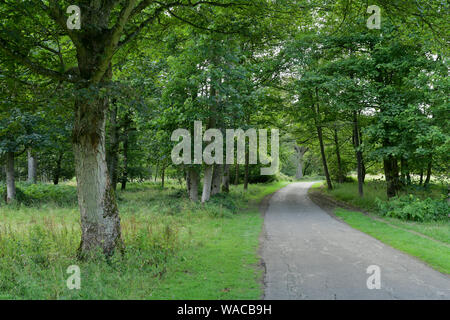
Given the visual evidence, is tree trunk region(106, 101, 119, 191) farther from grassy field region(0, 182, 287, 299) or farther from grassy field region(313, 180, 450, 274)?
grassy field region(313, 180, 450, 274)

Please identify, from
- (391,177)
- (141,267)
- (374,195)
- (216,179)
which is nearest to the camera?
(141,267)

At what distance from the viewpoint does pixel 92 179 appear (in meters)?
6.80

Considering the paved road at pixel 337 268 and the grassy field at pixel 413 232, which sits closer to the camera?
the paved road at pixel 337 268

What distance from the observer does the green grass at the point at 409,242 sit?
7502 millimetres

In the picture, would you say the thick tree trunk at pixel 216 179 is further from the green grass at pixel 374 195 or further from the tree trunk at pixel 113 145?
the green grass at pixel 374 195

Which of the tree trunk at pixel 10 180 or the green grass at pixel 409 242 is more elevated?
the tree trunk at pixel 10 180

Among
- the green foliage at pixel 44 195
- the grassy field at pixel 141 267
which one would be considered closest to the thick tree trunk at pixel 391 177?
the grassy field at pixel 141 267

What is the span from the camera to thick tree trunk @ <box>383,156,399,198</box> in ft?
57.3

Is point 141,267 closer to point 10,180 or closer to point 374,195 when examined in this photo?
point 10,180

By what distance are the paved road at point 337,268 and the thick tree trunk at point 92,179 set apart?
12.4 feet

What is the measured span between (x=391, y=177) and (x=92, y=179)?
16.6 meters

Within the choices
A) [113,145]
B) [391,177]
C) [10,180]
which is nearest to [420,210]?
[391,177]

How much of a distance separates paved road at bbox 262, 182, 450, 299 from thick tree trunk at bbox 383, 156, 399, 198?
24.5ft

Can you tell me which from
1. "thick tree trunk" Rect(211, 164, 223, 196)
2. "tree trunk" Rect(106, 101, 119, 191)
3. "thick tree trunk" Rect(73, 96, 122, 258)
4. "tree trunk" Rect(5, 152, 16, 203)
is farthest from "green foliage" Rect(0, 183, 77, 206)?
"thick tree trunk" Rect(73, 96, 122, 258)
